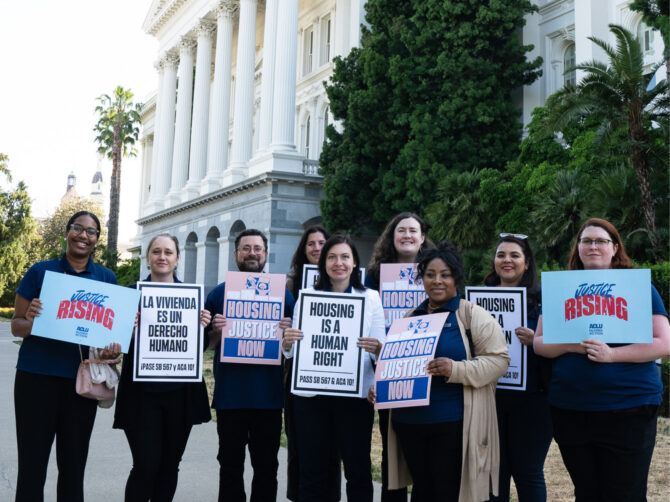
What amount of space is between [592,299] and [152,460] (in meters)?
3.27

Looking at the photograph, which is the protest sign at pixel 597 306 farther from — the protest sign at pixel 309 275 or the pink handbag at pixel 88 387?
the pink handbag at pixel 88 387

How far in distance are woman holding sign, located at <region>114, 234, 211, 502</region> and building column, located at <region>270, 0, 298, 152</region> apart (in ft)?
94.4

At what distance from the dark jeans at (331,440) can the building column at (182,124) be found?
41600 millimetres

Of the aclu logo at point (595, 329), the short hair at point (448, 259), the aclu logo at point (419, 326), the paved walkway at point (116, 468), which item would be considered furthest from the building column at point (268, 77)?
the aclu logo at point (595, 329)

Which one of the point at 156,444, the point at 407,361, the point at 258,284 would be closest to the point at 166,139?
the point at 258,284

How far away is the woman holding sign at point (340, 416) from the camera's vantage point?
5227mm

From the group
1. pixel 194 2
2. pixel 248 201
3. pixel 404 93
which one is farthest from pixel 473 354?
pixel 194 2

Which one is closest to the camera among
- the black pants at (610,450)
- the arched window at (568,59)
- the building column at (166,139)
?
the black pants at (610,450)

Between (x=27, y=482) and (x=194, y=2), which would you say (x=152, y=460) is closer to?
(x=27, y=482)

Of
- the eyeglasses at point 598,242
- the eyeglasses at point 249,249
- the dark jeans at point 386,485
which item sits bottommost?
the dark jeans at point 386,485

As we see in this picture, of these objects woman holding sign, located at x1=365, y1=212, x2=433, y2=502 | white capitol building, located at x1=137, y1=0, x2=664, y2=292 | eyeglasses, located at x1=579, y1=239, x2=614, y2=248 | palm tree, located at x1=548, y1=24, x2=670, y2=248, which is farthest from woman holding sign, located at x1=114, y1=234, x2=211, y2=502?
white capitol building, located at x1=137, y1=0, x2=664, y2=292

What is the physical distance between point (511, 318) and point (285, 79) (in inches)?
1183

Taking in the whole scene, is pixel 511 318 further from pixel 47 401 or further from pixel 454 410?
pixel 47 401

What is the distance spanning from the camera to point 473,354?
477cm
